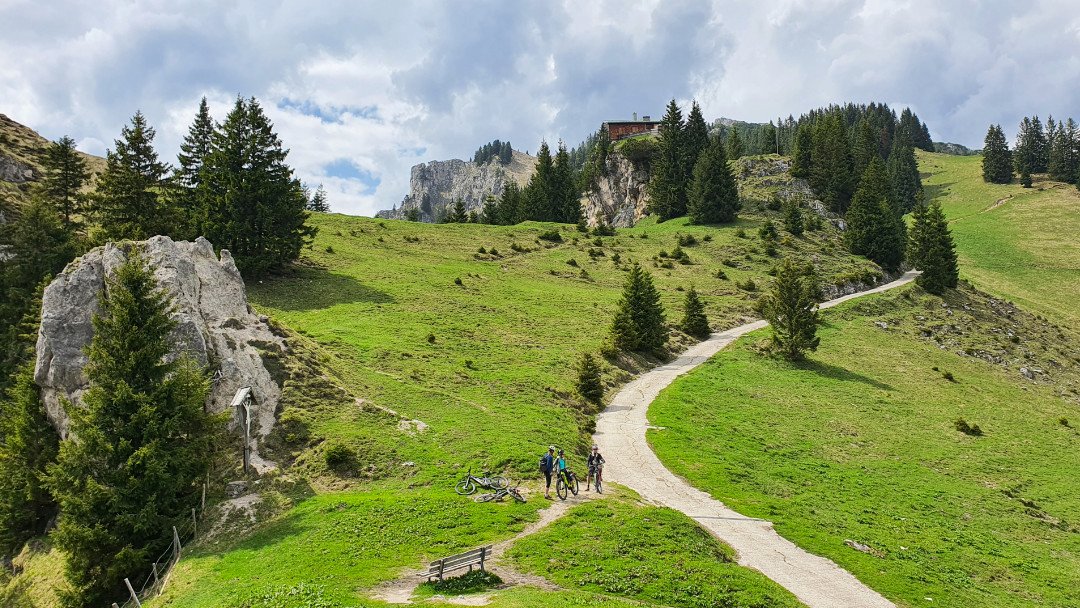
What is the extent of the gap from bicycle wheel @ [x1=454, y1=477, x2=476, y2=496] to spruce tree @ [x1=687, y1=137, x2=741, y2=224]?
10066 centimetres

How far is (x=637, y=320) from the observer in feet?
191

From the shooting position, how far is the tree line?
534ft

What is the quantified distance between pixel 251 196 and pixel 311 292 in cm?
1491

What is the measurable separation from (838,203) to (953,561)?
116 metres

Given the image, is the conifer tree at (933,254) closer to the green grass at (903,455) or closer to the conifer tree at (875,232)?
the conifer tree at (875,232)

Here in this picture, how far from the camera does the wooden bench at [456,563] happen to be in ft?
62.3

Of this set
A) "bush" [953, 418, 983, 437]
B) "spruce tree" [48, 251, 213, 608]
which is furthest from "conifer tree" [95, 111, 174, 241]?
"bush" [953, 418, 983, 437]

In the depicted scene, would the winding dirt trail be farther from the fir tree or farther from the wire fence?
the fir tree

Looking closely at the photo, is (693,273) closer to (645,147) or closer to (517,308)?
(517,308)

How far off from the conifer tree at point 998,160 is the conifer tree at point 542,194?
14322 centimetres

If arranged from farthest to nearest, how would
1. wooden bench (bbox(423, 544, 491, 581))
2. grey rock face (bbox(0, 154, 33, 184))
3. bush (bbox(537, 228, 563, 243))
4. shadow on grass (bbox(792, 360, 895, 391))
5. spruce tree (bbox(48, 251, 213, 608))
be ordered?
bush (bbox(537, 228, 563, 243)), grey rock face (bbox(0, 154, 33, 184)), shadow on grass (bbox(792, 360, 895, 391)), spruce tree (bbox(48, 251, 213, 608)), wooden bench (bbox(423, 544, 491, 581))

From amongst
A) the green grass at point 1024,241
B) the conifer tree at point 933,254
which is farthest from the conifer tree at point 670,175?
the green grass at point 1024,241

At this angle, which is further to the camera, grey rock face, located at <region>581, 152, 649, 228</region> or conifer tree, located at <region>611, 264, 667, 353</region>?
grey rock face, located at <region>581, 152, 649, 228</region>

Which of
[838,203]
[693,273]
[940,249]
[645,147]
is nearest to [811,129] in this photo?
[838,203]
